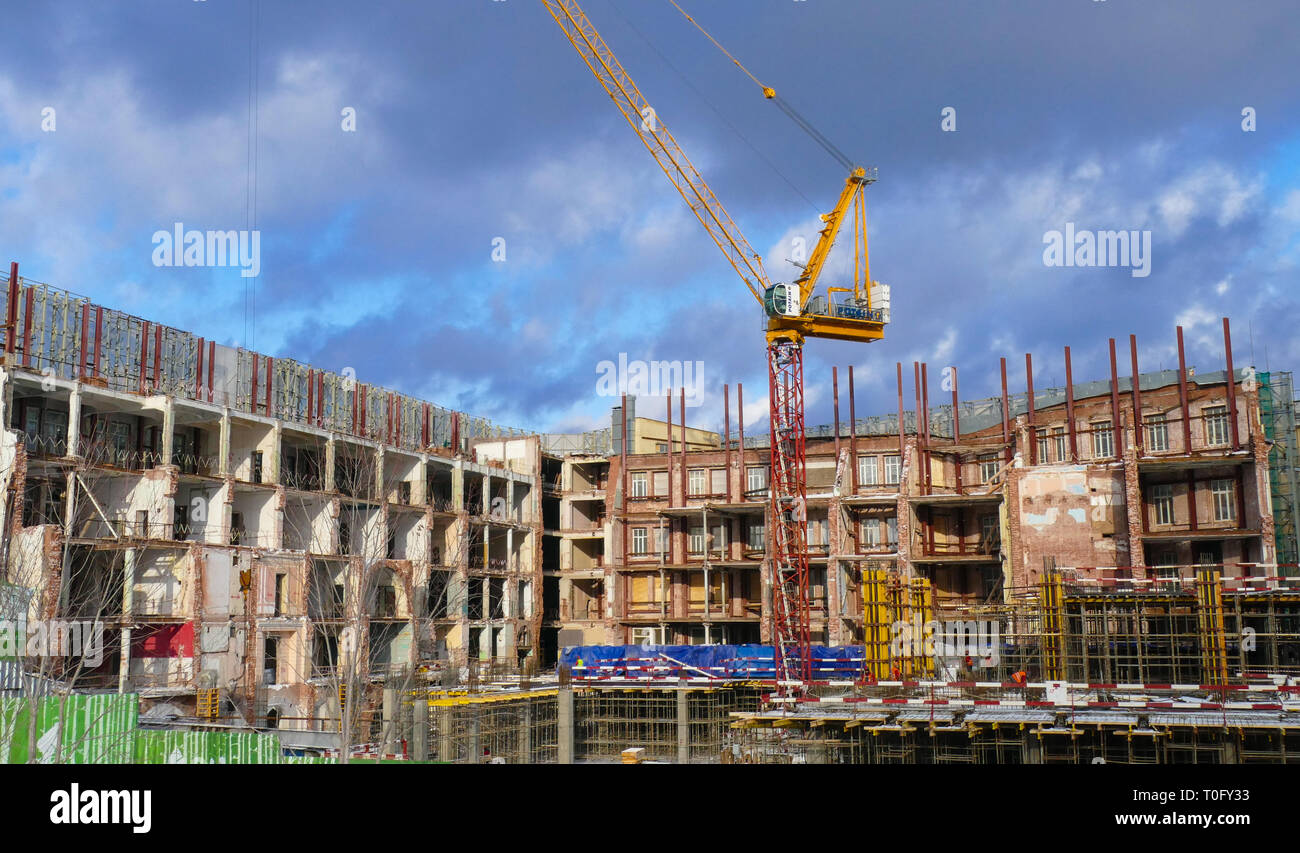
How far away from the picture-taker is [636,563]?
220 ft

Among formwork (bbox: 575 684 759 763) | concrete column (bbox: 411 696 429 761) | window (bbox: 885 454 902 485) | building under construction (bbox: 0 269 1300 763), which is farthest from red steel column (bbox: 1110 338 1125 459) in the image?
concrete column (bbox: 411 696 429 761)

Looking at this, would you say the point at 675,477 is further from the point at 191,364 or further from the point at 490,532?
the point at 191,364

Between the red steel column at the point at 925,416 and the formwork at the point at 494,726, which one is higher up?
the red steel column at the point at 925,416

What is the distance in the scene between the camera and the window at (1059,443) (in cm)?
5616

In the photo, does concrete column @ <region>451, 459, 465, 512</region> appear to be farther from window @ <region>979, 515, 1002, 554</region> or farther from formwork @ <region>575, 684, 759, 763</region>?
window @ <region>979, 515, 1002, 554</region>

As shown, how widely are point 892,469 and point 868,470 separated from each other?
1326mm

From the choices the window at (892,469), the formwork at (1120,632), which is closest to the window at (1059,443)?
the window at (892,469)

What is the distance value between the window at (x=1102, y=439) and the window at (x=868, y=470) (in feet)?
38.8

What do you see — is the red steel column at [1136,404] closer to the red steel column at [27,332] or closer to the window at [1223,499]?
the window at [1223,499]

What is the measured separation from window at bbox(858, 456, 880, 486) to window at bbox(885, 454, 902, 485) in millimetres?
537

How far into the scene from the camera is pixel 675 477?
217ft

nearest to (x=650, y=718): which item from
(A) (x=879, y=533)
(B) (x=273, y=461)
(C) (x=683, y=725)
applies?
(C) (x=683, y=725)
